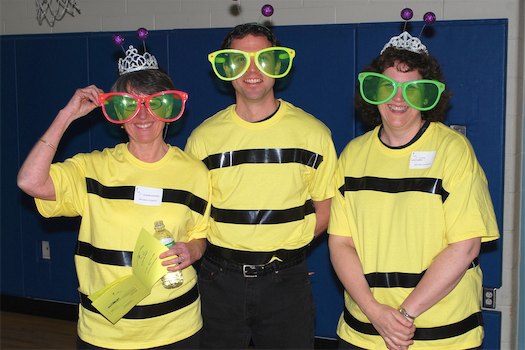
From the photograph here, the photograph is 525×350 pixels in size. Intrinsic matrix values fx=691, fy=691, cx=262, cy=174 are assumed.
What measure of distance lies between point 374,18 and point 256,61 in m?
1.62

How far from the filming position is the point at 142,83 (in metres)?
2.70

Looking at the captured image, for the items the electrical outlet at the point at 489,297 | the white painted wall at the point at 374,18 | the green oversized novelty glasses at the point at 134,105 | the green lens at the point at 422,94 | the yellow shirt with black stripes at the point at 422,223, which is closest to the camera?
the yellow shirt with black stripes at the point at 422,223

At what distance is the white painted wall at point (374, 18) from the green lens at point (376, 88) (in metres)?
1.38

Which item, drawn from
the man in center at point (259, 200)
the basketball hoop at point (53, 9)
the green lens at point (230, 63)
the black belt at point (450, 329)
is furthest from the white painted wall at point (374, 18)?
the green lens at point (230, 63)

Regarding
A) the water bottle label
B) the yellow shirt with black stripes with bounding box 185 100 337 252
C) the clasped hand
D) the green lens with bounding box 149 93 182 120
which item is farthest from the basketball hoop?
the clasped hand

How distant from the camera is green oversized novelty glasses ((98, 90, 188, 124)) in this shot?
266 cm

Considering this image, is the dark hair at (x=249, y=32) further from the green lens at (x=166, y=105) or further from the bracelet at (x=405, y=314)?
the bracelet at (x=405, y=314)

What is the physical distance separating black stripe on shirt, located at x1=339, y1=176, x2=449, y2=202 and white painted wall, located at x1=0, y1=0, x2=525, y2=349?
119 centimetres

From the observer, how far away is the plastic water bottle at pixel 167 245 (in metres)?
2.57

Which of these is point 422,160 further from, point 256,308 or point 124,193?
point 124,193

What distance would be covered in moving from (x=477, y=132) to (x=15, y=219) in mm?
3526

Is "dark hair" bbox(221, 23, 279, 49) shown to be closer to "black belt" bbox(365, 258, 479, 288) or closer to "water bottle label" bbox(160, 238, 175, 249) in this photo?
"water bottle label" bbox(160, 238, 175, 249)

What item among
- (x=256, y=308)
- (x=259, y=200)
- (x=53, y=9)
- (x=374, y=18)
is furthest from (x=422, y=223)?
(x=53, y=9)

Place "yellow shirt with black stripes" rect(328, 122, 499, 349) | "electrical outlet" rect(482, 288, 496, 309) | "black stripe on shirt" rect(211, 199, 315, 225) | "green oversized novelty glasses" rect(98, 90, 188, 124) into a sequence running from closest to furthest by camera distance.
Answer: "yellow shirt with black stripes" rect(328, 122, 499, 349) < "green oversized novelty glasses" rect(98, 90, 188, 124) < "black stripe on shirt" rect(211, 199, 315, 225) < "electrical outlet" rect(482, 288, 496, 309)
